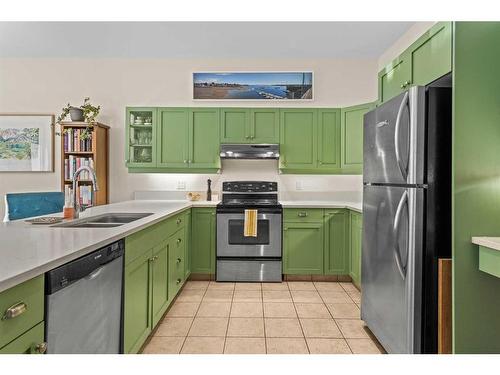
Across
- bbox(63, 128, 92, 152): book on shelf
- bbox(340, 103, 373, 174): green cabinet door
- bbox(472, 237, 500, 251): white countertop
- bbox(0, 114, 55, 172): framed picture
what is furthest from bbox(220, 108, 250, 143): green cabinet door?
bbox(472, 237, 500, 251): white countertop

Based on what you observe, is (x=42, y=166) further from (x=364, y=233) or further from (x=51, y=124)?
(x=364, y=233)

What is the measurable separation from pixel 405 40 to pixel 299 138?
1.53 metres

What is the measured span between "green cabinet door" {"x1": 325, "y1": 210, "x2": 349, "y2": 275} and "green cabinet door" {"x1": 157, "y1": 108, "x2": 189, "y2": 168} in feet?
6.05

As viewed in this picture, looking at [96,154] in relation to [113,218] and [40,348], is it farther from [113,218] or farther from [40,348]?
[40,348]

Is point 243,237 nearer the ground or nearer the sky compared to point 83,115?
nearer the ground

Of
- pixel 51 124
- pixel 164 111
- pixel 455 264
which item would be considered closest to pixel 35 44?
pixel 51 124

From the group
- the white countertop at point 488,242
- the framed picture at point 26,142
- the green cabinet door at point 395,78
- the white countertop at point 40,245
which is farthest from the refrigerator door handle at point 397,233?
the framed picture at point 26,142

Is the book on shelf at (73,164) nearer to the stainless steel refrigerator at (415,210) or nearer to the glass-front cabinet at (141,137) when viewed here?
the glass-front cabinet at (141,137)

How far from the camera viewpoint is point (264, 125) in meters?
3.96

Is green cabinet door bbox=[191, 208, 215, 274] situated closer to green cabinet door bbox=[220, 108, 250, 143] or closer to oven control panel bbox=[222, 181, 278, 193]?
oven control panel bbox=[222, 181, 278, 193]

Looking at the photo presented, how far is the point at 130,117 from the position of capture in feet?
13.0

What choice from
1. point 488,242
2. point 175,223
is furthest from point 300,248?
point 488,242

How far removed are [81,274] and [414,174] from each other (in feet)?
5.38

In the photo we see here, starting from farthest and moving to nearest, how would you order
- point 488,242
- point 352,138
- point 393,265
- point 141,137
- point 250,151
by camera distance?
point 141,137, point 250,151, point 352,138, point 393,265, point 488,242
